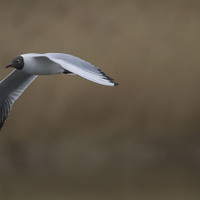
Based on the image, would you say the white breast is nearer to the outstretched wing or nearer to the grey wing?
the outstretched wing

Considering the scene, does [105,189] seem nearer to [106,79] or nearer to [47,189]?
[47,189]

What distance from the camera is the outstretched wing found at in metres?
6.34

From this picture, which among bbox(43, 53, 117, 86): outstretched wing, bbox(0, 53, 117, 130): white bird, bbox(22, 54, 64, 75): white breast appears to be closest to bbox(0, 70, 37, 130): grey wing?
bbox(0, 53, 117, 130): white bird

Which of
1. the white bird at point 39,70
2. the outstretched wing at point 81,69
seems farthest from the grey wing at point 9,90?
the outstretched wing at point 81,69

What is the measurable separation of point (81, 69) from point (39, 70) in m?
0.46

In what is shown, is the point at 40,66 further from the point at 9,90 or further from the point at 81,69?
the point at 9,90

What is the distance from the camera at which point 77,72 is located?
6430 mm

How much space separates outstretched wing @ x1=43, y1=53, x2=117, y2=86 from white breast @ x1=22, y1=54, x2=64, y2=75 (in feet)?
0.53

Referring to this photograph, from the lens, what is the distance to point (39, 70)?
22.7 ft

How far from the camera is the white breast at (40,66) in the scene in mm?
6922

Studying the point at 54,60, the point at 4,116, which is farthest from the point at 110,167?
the point at 54,60

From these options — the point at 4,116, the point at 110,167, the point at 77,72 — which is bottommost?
the point at 110,167

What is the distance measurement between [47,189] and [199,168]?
1184mm

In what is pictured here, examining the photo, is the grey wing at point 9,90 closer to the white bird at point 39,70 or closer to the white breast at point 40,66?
the white bird at point 39,70
